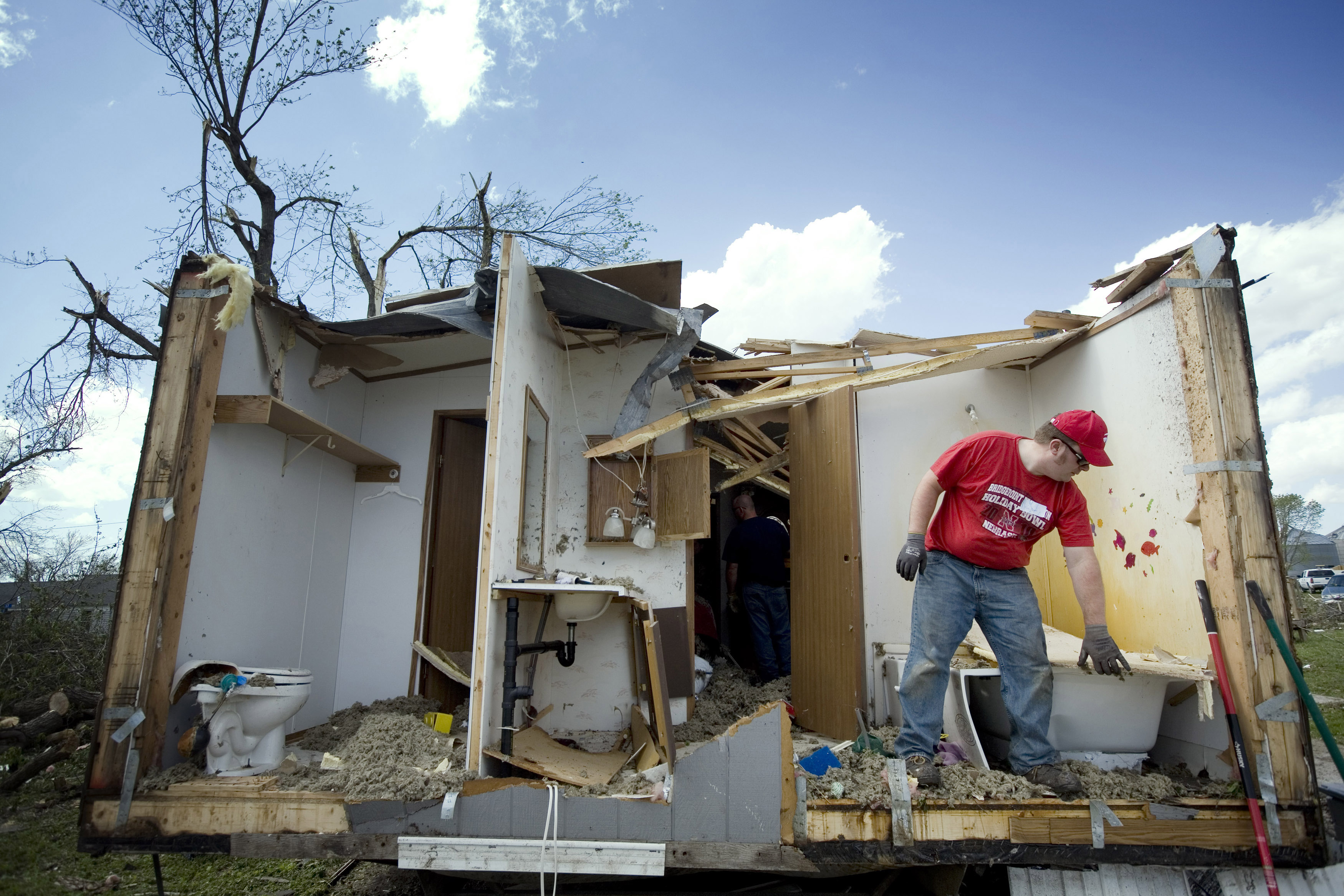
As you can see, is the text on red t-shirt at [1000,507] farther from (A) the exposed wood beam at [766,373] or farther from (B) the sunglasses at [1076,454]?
(A) the exposed wood beam at [766,373]

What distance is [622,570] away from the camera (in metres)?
4.82

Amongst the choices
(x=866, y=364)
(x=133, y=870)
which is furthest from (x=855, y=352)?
(x=133, y=870)

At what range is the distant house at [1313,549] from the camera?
20.4 meters

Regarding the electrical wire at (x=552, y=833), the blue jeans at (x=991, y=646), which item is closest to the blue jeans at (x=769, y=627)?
the blue jeans at (x=991, y=646)

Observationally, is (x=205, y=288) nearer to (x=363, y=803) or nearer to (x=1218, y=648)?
(x=363, y=803)

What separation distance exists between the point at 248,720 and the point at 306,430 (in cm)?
166

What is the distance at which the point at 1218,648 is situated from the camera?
2.99m

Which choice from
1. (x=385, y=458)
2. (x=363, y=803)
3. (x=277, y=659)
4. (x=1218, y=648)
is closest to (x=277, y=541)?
(x=277, y=659)

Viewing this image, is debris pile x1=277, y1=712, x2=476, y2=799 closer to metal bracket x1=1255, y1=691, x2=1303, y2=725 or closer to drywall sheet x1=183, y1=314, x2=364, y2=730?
drywall sheet x1=183, y1=314, x2=364, y2=730

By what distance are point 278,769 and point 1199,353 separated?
4693 mm

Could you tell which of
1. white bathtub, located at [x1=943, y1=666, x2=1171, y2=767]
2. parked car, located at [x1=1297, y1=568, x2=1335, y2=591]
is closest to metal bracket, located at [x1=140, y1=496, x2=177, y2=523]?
white bathtub, located at [x1=943, y1=666, x2=1171, y2=767]

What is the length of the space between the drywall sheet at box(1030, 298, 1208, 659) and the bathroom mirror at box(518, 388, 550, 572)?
3253 mm

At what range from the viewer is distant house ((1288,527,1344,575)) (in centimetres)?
2038

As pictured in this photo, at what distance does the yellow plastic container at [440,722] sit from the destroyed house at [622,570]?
0.03m
